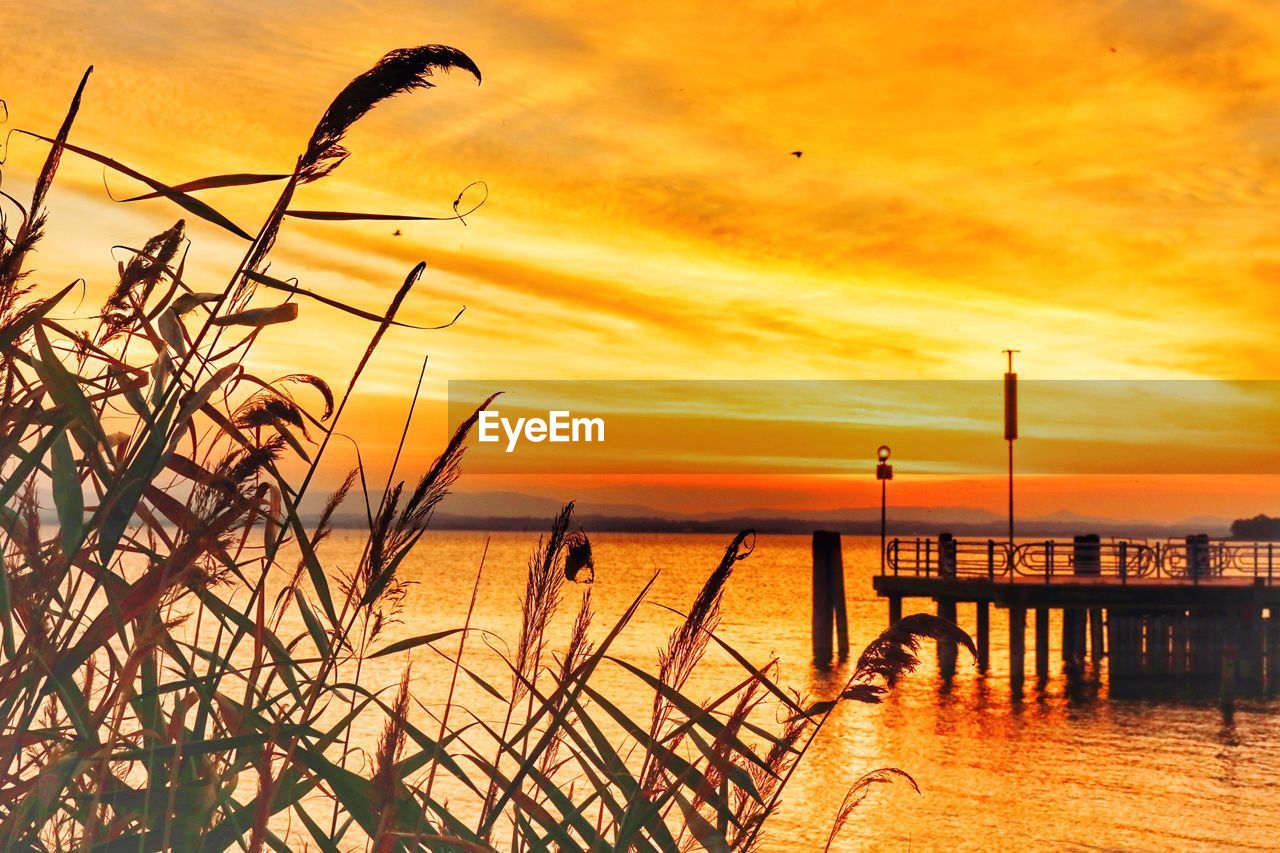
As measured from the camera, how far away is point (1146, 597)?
104 feet

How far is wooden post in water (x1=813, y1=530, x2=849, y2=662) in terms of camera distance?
121 feet

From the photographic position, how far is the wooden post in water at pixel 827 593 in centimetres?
3688

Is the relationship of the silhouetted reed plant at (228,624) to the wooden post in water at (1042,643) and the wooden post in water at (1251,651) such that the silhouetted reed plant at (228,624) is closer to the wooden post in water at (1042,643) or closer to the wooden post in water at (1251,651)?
the wooden post in water at (1042,643)

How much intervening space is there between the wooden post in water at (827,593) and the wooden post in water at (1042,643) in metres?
5.64

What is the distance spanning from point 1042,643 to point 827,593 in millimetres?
6434

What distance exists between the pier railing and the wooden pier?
0.04m

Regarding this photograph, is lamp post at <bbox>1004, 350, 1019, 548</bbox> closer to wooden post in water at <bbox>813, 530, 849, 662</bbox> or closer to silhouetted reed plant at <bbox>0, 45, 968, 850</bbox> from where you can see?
wooden post in water at <bbox>813, 530, 849, 662</bbox>

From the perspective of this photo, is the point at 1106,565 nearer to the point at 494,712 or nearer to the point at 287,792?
the point at 494,712

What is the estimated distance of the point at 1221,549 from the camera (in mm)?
33969

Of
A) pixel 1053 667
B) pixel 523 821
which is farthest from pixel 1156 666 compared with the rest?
pixel 523 821

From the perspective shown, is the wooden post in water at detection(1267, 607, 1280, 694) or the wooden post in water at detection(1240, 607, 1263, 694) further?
the wooden post in water at detection(1267, 607, 1280, 694)

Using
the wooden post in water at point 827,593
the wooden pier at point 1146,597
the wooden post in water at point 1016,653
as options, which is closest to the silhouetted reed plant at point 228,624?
the wooden pier at point 1146,597

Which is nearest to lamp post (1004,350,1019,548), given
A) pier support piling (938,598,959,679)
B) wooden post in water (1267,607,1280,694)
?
pier support piling (938,598,959,679)

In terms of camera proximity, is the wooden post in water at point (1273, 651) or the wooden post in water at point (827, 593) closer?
the wooden post in water at point (1273, 651)
